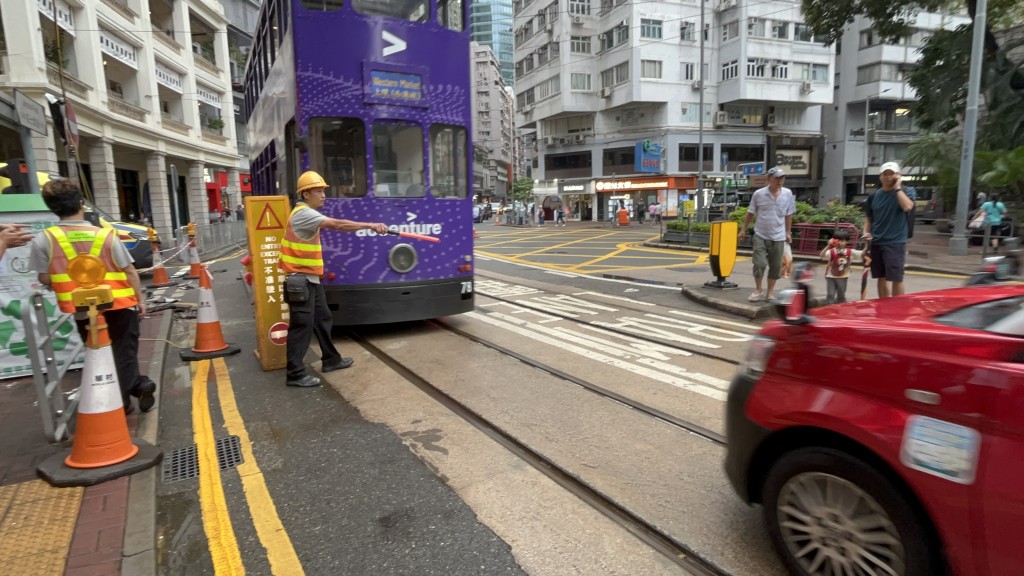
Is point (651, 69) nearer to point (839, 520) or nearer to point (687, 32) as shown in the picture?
point (687, 32)

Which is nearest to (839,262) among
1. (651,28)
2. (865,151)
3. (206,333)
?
(206,333)

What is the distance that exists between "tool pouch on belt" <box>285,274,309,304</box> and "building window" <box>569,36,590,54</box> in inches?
1832

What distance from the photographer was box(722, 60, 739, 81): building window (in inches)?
1681

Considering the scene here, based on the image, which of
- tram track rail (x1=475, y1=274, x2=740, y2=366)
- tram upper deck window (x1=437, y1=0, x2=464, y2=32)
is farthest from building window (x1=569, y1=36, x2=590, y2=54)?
tram upper deck window (x1=437, y1=0, x2=464, y2=32)

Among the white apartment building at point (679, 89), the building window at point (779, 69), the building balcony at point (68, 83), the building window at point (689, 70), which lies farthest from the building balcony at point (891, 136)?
the building balcony at point (68, 83)

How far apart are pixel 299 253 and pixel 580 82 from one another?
45.8 m

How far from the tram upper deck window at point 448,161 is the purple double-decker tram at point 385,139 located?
0.01 meters

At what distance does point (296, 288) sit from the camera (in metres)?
5.25

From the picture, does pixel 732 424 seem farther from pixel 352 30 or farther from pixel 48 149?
pixel 48 149

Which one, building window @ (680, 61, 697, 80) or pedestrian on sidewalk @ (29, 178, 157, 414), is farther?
building window @ (680, 61, 697, 80)

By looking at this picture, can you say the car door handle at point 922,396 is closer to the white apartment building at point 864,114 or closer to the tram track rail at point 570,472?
the tram track rail at point 570,472

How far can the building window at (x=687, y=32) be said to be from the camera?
43469mm

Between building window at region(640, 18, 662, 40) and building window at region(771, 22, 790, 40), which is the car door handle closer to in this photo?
building window at region(640, 18, 662, 40)

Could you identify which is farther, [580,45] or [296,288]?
[580,45]
